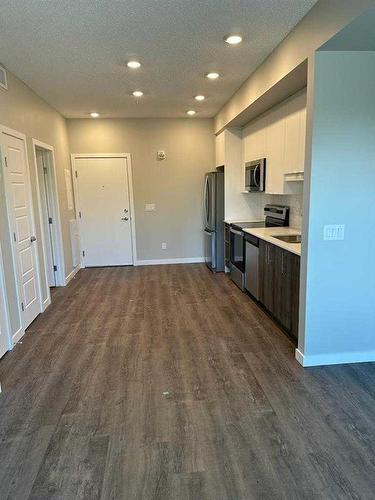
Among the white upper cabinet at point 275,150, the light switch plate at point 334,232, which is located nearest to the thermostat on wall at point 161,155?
the white upper cabinet at point 275,150

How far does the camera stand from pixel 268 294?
3.70 meters

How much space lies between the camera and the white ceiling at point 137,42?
7.61ft

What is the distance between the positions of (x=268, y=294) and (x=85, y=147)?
4347mm

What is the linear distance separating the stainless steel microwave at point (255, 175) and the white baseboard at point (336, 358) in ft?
8.08

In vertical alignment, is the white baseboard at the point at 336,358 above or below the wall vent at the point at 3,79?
below

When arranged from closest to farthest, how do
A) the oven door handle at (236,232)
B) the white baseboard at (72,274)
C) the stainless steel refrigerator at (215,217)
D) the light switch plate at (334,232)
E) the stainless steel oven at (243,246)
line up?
the light switch plate at (334,232), the stainless steel oven at (243,246), the oven door handle at (236,232), the white baseboard at (72,274), the stainless steel refrigerator at (215,217)

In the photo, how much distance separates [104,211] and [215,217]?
Result: 2.13m

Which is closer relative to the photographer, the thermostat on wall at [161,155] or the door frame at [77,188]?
the door frame at [77,188]

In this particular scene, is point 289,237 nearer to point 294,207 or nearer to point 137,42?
point 294,207

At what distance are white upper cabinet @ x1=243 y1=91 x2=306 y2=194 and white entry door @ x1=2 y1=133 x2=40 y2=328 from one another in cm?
292

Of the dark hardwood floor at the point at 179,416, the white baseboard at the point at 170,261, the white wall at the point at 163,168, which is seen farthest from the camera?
the white baseboard at the point at 170,261

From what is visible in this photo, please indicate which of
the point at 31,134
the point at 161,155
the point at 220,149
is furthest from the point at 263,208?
the point at 31,134

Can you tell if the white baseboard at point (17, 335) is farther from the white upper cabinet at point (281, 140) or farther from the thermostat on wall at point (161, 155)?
the thermostat on wall at point (161, 155)

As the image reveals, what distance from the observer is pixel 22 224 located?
3689mm
